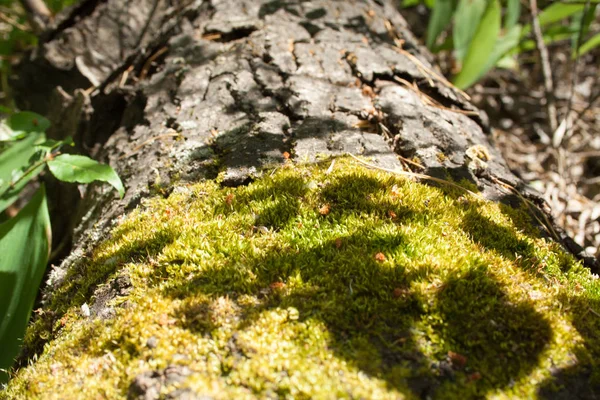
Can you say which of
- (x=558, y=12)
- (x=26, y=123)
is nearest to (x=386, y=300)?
(x=26, y=123)

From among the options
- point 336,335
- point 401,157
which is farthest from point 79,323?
point 401,157

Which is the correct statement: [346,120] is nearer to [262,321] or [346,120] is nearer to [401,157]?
[401,157]

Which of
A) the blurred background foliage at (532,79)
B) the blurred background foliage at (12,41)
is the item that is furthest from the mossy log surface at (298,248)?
the blurred background foliage at (12,41)

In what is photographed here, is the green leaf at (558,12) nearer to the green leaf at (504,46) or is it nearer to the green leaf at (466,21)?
the green leaf at (504,46)

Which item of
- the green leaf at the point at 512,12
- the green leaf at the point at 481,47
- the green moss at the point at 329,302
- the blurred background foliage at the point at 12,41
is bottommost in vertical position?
the blurred background foliage at the point at 12,41

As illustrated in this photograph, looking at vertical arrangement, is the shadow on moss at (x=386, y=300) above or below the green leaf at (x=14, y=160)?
above

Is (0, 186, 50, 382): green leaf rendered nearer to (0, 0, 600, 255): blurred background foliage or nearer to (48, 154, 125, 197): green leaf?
(48, 154, 125, 197): green leaf
